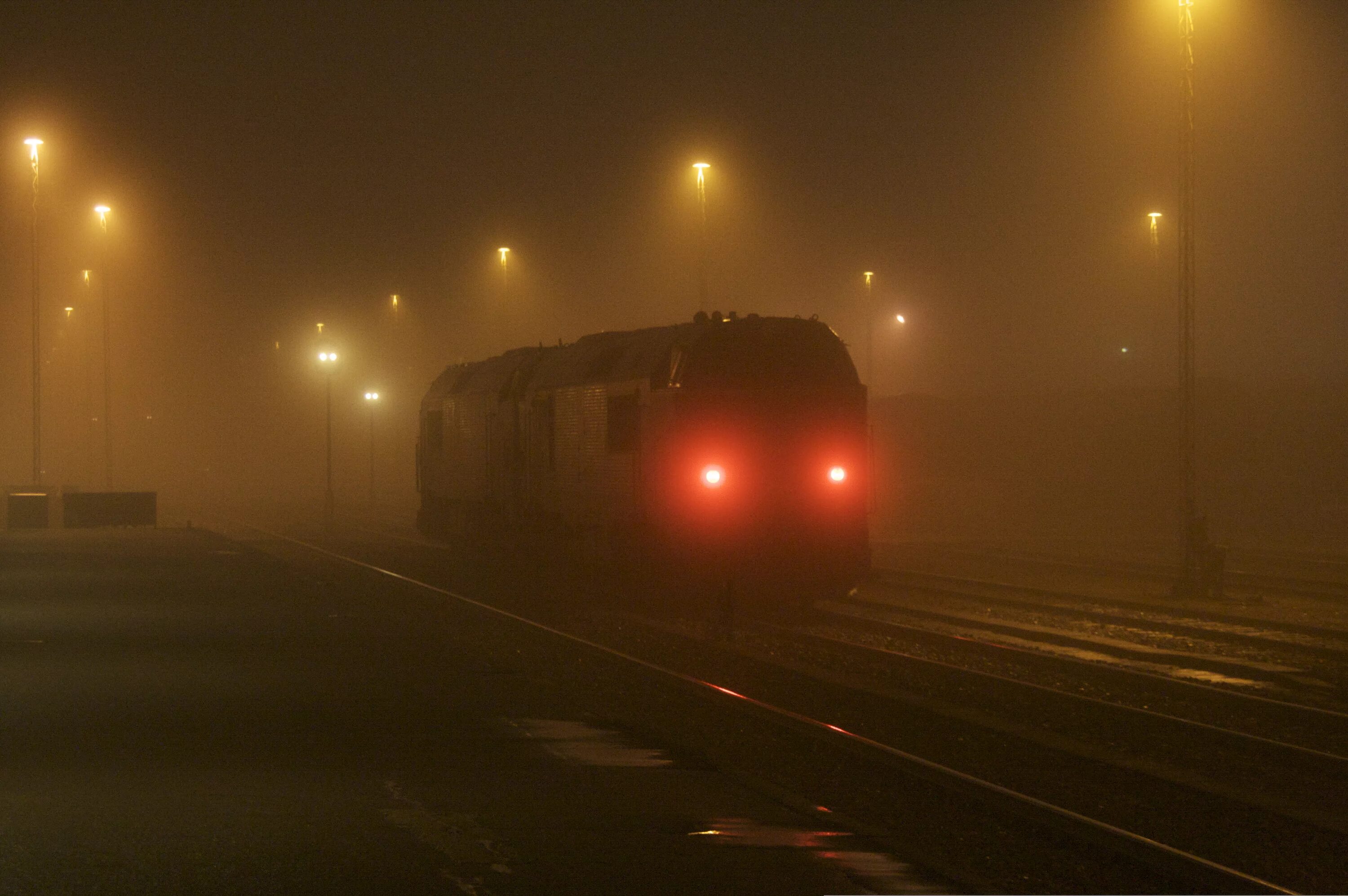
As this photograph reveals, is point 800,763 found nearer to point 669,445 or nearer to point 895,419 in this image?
point 669,445

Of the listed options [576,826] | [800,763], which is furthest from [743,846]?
[800,763]

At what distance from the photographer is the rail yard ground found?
7.17 meters

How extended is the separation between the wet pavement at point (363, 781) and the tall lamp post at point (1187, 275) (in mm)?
10894

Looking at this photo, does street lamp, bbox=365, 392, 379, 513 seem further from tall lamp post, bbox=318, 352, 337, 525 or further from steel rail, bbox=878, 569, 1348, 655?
steel rail, bbox=878, 569, 1348, 655

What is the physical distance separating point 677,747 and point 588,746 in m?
0.66

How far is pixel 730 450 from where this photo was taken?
A: 61.0 ft

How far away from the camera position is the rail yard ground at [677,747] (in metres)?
7.17

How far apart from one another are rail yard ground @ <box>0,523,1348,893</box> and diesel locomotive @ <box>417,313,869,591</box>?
0.99 meters

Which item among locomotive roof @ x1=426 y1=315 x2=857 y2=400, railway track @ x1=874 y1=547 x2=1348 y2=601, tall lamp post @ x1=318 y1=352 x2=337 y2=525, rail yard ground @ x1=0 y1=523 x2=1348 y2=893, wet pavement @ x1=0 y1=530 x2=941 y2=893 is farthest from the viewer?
tall lamp post @ x1=318 y1=352 x2=337 y2=525

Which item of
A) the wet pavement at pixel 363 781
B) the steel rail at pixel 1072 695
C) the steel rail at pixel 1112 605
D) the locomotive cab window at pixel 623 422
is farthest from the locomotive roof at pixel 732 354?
the wet pavement at pixel 363 781

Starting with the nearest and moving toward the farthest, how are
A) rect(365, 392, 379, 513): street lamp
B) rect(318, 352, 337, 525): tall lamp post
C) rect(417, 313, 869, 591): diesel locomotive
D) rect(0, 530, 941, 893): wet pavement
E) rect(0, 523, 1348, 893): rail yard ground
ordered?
rect(0, 530, 941, 893): wet pavement
rect(0, 523, 1348, 893): rail yard ground
rect(417, 313, 869, 591): diesel locomotive
rect(318, 352, 337, 525): tall lamp post
rect(365, 392, 379, 513): street lamp

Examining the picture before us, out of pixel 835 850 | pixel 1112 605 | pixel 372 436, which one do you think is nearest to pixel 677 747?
pixel 835 850

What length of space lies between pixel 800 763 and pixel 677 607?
10285 millimetres

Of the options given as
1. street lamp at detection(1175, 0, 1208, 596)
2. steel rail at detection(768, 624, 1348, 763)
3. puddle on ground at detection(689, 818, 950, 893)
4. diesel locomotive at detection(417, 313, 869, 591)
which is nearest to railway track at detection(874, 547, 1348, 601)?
street lamp at detection(1175, 0, 1208, 596)
